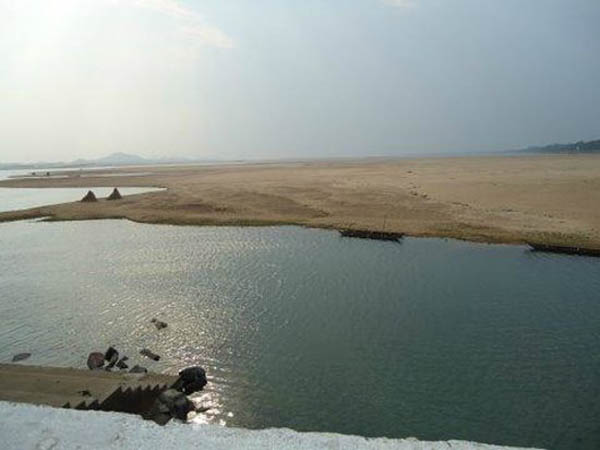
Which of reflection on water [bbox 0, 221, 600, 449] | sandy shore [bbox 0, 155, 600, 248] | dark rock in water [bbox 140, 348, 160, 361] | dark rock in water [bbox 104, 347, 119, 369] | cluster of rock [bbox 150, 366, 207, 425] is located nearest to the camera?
cluster of rock [bbox 150, 366, 207, 425]

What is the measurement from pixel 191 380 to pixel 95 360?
4.38m

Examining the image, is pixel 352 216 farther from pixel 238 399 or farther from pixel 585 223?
pixel 238 399

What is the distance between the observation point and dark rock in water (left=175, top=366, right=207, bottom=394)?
16.7 metres

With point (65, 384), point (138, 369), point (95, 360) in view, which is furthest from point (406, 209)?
point (65, 384)

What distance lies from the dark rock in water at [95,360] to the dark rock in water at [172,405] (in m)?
4.54

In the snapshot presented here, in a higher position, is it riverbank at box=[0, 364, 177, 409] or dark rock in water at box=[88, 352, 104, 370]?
riverbank at box=[0, 364, 177, 409]

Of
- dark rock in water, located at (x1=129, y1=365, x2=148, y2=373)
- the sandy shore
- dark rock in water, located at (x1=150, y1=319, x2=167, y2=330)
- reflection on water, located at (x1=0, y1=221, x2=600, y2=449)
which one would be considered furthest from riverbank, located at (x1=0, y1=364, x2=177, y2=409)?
the sandy shore

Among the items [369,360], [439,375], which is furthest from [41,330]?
[439,375]

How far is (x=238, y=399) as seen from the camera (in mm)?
16312

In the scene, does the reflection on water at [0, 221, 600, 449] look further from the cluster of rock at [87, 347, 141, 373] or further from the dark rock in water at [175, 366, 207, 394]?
the cluster of rock at [87, 347, 141, 373]

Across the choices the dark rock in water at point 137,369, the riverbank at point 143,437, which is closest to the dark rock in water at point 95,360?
the dark rock in water at point 137,369

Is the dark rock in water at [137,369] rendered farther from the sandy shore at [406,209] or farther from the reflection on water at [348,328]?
the sandy shore at [406,209]

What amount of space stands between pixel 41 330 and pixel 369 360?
15755mm

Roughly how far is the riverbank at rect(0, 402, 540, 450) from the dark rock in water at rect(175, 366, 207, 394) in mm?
7904
